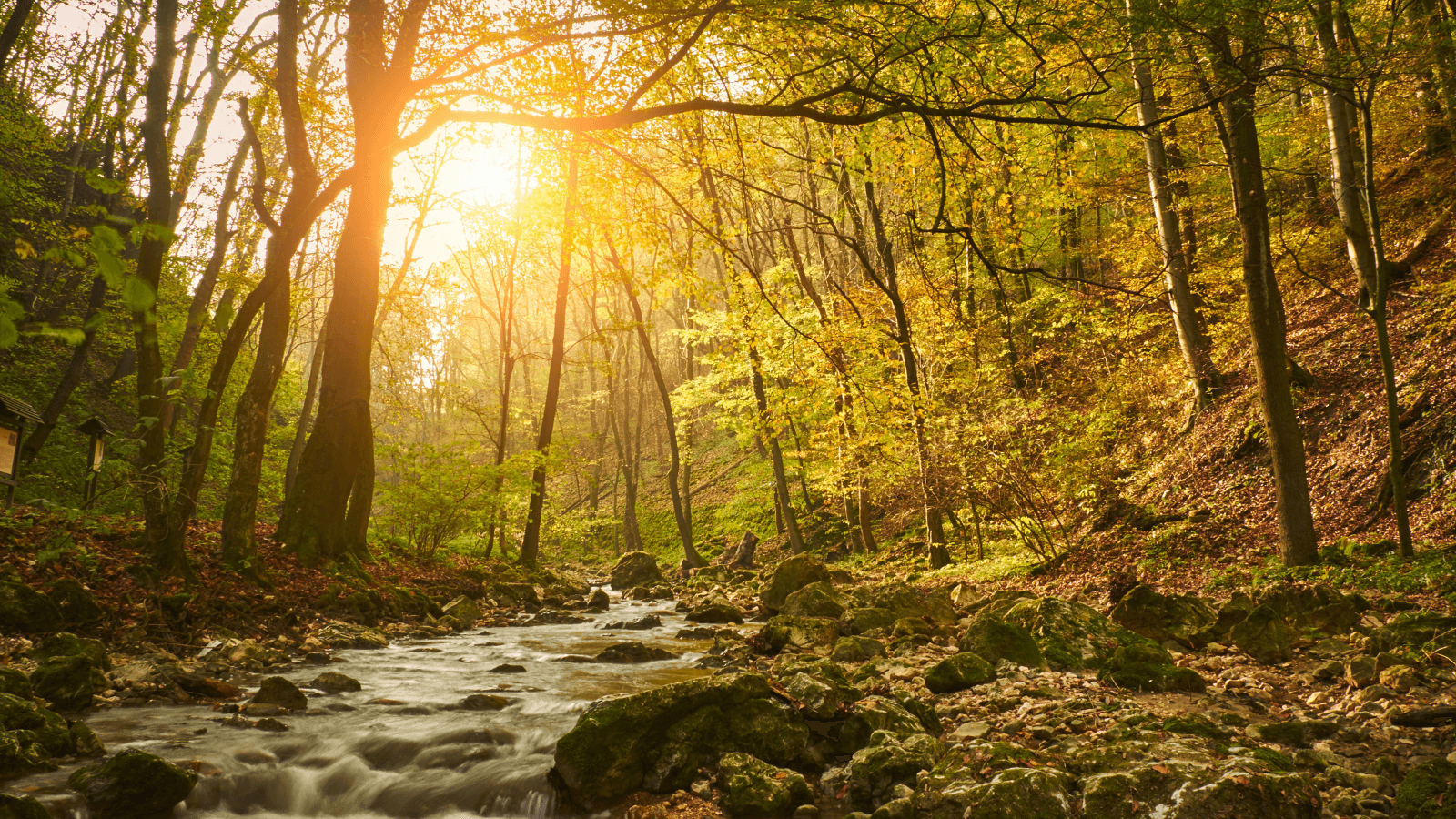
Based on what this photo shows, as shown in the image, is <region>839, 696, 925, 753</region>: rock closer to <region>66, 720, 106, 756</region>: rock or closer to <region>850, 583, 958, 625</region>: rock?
<region>850, 583, 958, 625</region>: rock

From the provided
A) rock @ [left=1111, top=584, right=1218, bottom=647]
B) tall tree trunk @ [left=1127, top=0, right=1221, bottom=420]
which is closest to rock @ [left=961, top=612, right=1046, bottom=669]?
rock @ [left=1111, top=584, right=1218, bottom=647]

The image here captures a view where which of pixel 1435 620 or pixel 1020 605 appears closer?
pixel 1435 620

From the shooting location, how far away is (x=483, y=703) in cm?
637

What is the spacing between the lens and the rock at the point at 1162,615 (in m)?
6.82

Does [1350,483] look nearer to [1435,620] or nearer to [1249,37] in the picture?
[1435,620]

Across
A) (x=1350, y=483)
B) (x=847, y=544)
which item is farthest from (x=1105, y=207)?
(x=1350, y=483)

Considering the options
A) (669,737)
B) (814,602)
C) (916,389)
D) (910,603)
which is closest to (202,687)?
(669,737)

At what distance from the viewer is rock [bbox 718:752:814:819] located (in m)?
4.04

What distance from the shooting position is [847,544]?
20016 millimetres

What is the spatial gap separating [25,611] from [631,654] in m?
5.61

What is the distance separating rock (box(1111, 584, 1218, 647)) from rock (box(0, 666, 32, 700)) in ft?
29.3

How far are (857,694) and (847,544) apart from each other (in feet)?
48.2

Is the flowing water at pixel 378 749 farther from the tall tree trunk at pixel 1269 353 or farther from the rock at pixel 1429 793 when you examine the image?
the tall tree trunk at pixel 1269 353

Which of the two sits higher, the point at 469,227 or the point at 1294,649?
the point at 469,227
